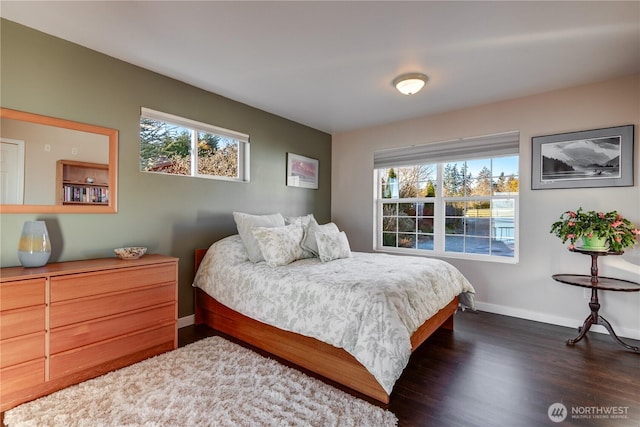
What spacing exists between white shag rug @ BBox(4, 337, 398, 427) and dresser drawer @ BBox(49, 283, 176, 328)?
418 millimetres

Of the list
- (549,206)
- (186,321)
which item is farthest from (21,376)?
(549,206)

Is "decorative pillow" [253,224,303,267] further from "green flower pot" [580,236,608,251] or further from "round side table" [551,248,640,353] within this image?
"green flower pot" [580,236,608,251]

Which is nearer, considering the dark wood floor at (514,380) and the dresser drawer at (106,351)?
the dark wood floor at (514,380)

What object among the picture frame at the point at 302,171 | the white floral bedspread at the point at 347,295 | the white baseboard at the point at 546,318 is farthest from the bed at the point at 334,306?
the picture frame at the point at 302,171

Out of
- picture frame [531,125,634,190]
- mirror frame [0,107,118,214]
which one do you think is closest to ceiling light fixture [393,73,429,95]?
picture frame [531,125,634,190]

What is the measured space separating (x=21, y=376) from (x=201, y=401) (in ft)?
3.40

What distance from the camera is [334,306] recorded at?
77.7 inches

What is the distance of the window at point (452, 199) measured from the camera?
11.3 feet

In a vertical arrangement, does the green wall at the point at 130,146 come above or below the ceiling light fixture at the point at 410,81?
below

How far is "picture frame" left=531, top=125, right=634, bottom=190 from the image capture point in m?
2.74

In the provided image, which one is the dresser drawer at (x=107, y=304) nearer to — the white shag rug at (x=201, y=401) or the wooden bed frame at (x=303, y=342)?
the white shag rug at (x=201, y=401)

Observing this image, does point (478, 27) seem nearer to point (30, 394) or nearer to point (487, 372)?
point (487, 372)

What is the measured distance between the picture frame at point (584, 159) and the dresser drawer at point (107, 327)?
149 inches

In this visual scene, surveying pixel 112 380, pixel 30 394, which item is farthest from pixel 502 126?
pixel 30 394
